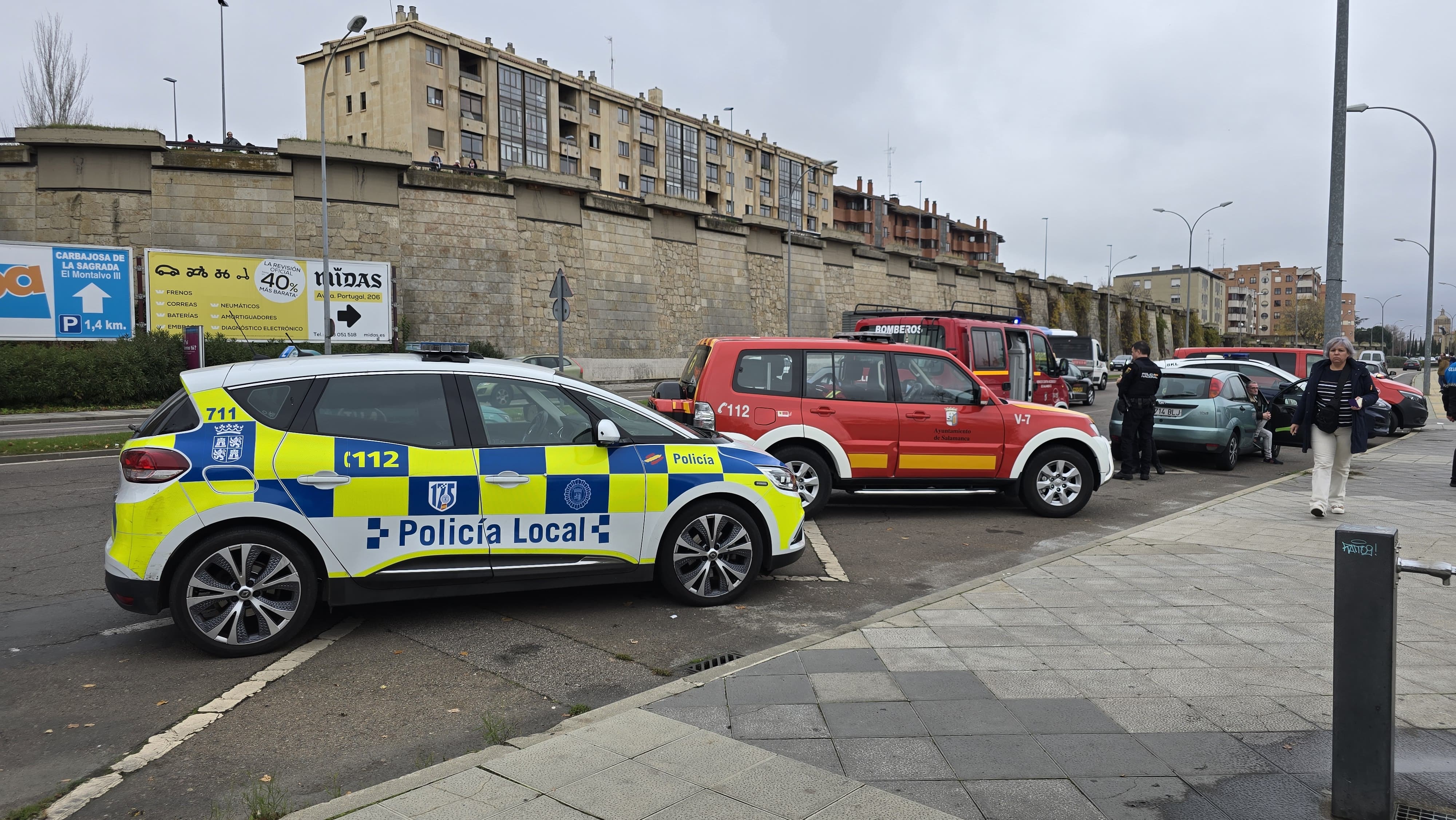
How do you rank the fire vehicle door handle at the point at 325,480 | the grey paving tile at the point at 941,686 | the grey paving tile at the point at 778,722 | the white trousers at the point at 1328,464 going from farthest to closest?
the white trousers at the point at 1328,464 < the fire vehicle door handle at the point at 325,480 < the grey paving tile at the point at 941,686 < the grey paving tile at the point at 778,722

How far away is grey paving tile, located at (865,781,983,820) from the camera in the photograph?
318 cm

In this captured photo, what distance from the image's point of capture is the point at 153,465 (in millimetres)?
4844

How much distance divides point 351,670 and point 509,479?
131 cm

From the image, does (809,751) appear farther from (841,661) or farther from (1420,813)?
(1420,813)

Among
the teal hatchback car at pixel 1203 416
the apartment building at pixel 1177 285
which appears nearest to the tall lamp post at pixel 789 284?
the teal hatchback car at pixel 1203 416

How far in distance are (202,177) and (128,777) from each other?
1137 inches

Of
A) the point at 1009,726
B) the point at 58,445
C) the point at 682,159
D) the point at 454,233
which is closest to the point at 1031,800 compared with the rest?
the point at 1009,726

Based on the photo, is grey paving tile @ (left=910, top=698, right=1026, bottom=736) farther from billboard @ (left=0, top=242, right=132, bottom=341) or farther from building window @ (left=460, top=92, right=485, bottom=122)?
building window @ (left=460, top=92, right=485, bottom=122)

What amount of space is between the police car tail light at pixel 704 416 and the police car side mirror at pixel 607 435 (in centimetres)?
266

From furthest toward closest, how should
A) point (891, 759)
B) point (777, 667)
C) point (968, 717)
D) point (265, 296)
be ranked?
point (265, 296)
point (777, 667)
point (968, 717)
point (891, 759)

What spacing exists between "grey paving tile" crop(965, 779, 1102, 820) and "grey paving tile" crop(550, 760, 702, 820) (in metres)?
1.03

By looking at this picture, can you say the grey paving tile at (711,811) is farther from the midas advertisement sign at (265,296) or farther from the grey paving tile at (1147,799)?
the midas advertisement sign at (265,296)

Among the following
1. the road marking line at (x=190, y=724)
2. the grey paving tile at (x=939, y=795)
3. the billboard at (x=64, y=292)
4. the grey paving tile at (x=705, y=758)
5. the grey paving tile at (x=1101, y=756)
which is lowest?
the road marking line at (x=190, y=724)

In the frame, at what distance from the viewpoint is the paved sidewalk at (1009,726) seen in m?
3.24
